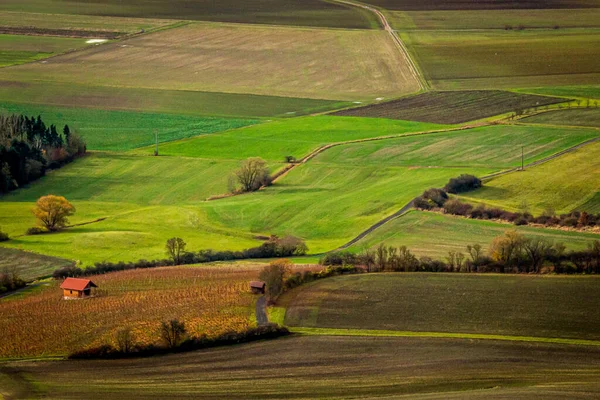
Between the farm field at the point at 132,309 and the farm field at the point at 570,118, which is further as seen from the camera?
the farm field at the point at 570,118

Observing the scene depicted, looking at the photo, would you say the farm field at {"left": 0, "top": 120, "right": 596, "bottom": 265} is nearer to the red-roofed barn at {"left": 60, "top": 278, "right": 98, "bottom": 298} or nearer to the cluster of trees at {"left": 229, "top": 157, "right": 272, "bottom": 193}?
the cluster of trees at {"left": 229, "top": 157, "right": 272, "bottom": 193}

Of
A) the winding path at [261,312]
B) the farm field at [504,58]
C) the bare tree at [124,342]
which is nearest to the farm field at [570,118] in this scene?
the farm field at [504,58]

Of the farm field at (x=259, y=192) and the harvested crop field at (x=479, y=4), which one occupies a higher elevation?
the harvested crop field at (x=479, y=4)

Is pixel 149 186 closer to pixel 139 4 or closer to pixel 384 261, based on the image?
pixel 384 261

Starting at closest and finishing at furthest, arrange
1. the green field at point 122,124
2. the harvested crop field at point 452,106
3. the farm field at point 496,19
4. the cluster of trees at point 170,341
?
the cluster of trees at point 170,341
the green field at point 122,124
the harvested crop field at point 452,106
the farm field at point 496,19

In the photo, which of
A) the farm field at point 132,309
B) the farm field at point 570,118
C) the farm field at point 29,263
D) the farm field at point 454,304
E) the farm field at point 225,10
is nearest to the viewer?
the farm field at point 454,304

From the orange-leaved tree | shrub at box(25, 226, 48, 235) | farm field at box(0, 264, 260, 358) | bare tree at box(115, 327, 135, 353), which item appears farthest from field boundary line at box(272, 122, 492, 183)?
bare tree at box(115, 327, 135, 353)

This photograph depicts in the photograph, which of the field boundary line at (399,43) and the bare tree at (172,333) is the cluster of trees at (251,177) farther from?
the bare tree at (172,333)
